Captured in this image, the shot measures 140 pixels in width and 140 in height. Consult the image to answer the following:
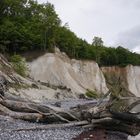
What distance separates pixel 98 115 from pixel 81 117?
165 cm

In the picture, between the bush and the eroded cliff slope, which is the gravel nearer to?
the bush

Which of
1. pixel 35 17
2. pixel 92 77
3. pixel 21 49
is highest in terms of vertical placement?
pixel 35 17

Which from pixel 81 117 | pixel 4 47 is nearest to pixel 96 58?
pixel 4 47

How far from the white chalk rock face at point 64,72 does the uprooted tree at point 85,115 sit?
59356 mm

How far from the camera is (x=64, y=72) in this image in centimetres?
9162

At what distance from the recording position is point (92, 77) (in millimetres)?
110688

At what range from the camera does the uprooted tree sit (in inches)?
855

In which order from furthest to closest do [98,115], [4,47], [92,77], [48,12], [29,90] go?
[92,77] < [48,12] < [4,47] < [29,90] < [98,115]

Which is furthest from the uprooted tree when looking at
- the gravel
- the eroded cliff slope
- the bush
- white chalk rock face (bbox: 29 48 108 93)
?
the eroded cliff slope

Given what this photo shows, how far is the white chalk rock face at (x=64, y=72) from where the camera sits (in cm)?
8631

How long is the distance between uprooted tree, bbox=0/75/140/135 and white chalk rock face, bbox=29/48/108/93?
195 feet

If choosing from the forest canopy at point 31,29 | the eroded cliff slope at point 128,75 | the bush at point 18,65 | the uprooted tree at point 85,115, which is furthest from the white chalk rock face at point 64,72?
the uprooted tree at point 85,115

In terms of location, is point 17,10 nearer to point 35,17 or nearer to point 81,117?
point 35,17

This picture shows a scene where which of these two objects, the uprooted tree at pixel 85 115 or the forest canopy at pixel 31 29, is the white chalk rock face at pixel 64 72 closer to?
the forest canopy at pixel 31 29
